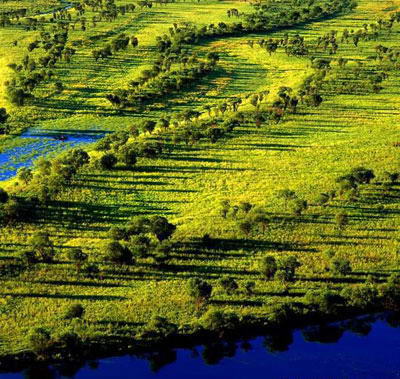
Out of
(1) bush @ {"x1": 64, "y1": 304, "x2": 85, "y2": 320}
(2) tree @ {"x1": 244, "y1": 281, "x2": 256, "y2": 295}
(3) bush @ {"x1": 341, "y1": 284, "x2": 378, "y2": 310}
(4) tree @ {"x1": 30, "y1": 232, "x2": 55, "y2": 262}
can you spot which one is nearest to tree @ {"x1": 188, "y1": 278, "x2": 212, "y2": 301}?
(2) tree @ {"x1": 244, "y1": 281, "x2": 256, "y2": 295}

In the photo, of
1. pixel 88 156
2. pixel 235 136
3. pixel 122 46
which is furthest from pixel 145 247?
pixel 122 46

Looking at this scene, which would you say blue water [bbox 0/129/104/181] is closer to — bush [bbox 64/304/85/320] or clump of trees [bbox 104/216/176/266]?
clump of trees [bbox 104/216/176/266]

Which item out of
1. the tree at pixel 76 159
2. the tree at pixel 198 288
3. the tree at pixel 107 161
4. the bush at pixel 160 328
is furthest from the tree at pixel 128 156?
the bush at pixel 160 328

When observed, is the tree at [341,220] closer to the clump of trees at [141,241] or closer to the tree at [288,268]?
the tree at [288,268]

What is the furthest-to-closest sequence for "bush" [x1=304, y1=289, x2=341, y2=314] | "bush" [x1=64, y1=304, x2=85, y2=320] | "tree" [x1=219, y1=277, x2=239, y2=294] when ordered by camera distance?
"tree" [x1=219, y1=277, x2=239, y2=294] → "bush" [x1=304, y1=289, x2=341, y2=314] → "bush" [x1=64, y1=304, x2=85, y2=320]

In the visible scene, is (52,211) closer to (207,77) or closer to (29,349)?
(29,349)

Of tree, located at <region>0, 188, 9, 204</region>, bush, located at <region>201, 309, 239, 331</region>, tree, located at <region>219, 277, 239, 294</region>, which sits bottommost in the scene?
bush, located at <region>201, 309, 239, 331</region>

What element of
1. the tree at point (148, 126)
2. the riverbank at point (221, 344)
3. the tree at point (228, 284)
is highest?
the tree at point (148, 126)
